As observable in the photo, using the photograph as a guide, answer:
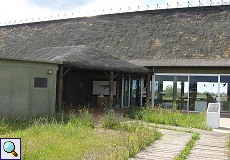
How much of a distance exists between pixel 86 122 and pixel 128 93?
9.59 metres

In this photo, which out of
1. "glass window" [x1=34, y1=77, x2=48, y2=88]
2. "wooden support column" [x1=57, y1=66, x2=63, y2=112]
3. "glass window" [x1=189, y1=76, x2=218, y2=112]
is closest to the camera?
"glass window" [x1=34, y1=77, x2=48, y2=88]

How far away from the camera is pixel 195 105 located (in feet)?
61.4

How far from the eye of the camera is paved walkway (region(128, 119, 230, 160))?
23.4 ft

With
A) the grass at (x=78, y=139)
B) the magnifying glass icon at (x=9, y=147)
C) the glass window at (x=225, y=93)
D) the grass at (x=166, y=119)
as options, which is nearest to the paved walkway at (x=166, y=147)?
the grass at (x=78, y=139)

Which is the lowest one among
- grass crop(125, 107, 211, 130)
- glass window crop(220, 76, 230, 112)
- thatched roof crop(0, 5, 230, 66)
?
grass crop(125, 107, 211, 130)

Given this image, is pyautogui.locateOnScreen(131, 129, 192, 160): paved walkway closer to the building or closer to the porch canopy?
the porch canopy

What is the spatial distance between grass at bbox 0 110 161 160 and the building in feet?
12.0

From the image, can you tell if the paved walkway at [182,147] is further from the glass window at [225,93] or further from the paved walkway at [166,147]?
the glass window at [225,93]

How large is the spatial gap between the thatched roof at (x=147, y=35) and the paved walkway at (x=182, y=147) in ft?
28.1

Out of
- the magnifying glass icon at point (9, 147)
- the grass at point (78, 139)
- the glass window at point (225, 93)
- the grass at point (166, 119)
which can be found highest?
the glass window at point (225, 93)

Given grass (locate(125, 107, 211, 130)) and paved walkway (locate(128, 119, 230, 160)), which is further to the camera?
grass (locate(125, 107, 211, 130))

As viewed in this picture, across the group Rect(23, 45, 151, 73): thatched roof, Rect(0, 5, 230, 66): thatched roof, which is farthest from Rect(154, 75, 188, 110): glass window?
Rect(23, 45, 151, 73): thatched roof

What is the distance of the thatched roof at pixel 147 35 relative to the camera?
20125 millimetres

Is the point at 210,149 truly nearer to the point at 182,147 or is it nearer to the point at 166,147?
the point at 182,147
